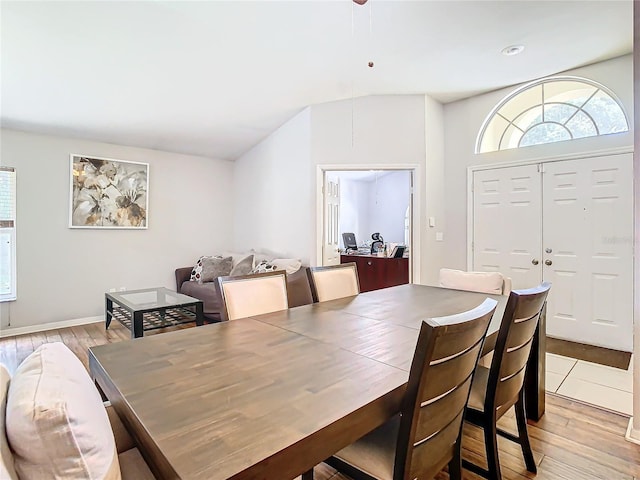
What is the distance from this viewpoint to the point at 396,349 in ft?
4.49

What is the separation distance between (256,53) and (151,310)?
101 inches

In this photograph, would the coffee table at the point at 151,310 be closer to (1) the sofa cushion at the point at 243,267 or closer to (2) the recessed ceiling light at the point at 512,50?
(1) the sofa cushion at the point at 243,267

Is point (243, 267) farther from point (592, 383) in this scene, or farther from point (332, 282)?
point (592, 383)

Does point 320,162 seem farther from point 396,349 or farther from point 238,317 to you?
point 396,349

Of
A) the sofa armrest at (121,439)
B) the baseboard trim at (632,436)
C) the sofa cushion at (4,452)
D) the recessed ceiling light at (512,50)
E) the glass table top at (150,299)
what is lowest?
the baseboard trim at (632,436)

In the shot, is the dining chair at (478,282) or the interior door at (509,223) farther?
the interior door at (509,223)

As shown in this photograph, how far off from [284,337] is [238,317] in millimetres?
509

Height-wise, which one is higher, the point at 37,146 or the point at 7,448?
the point at 37,146

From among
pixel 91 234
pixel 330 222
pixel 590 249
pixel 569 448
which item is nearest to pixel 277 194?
pixel 330 222

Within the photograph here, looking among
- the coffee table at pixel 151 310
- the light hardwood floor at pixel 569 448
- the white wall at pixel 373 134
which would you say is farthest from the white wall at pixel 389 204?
the light hardwood floor at pixel 569 448

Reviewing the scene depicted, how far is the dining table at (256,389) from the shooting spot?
75 centimetres

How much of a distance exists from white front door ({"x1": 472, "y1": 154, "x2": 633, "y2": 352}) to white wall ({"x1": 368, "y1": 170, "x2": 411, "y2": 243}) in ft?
11.9

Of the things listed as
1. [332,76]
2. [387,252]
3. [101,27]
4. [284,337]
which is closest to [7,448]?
[284,337]

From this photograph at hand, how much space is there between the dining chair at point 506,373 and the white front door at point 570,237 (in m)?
2.56
